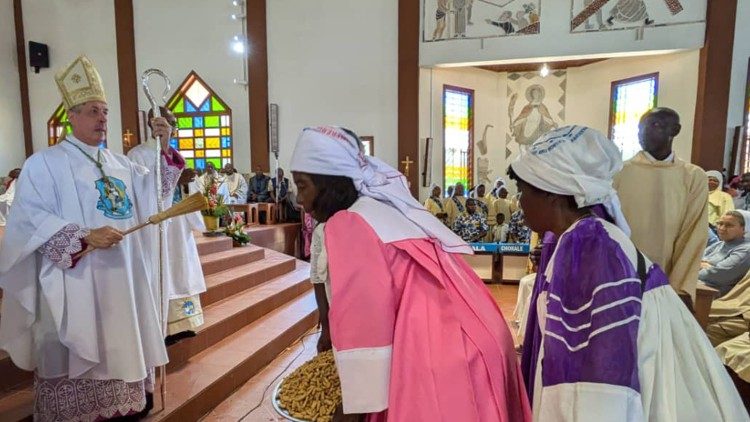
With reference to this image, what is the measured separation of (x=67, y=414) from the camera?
201cm

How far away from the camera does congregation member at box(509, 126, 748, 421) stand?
0.99 meters

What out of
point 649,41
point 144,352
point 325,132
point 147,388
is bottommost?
point 147,388

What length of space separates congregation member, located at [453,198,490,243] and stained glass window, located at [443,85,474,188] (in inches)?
106

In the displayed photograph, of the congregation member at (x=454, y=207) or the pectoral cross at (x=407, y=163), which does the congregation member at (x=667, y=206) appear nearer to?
the congregation member at (x=454, y=207)

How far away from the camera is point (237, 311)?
12.9ft

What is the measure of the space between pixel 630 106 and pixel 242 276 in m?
9.46

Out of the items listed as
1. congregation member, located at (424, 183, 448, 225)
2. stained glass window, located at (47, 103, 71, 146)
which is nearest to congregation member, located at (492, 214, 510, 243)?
congregation member, located at (424, 183, 448, 225)

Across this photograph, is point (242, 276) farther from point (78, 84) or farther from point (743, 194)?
point (743, 194)

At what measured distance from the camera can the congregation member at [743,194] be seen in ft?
23.0

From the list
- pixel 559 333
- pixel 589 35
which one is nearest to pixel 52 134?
pixel 589 35

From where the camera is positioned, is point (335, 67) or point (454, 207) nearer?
point (454, 207)

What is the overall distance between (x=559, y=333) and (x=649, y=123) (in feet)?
5.17

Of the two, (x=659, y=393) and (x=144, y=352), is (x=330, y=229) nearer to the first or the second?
(x=659, y=393)

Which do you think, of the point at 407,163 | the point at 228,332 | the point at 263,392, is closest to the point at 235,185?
the point at 407,163
